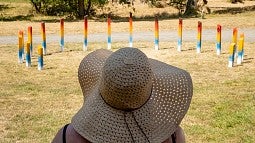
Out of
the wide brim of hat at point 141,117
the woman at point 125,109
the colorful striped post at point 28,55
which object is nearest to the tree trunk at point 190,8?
the colorful striped post at point 28,55

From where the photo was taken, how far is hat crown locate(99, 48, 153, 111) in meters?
1.92

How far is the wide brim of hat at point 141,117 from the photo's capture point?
193 cm

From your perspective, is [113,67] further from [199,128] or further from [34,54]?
[34,54]

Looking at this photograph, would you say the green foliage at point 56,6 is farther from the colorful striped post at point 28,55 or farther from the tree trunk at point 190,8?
the colorful striped post at point 28,55

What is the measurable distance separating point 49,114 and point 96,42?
31.0 feet

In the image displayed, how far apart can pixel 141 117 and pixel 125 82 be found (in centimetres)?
16

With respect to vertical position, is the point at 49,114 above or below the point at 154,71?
below

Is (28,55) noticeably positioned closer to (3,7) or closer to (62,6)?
(62,6)

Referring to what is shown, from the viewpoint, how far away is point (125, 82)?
193 centimetres

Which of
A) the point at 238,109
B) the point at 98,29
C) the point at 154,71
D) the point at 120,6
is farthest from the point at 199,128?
the point at 120,6

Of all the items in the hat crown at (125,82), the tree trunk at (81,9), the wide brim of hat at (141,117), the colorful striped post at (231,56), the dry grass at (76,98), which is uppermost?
the tree trunk at (81,9)

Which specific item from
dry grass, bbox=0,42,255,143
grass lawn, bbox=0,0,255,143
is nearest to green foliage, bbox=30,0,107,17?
grass lawn, bbox=0,0,255,143

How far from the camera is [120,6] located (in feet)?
104

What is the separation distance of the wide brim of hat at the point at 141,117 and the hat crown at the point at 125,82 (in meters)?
0.04
